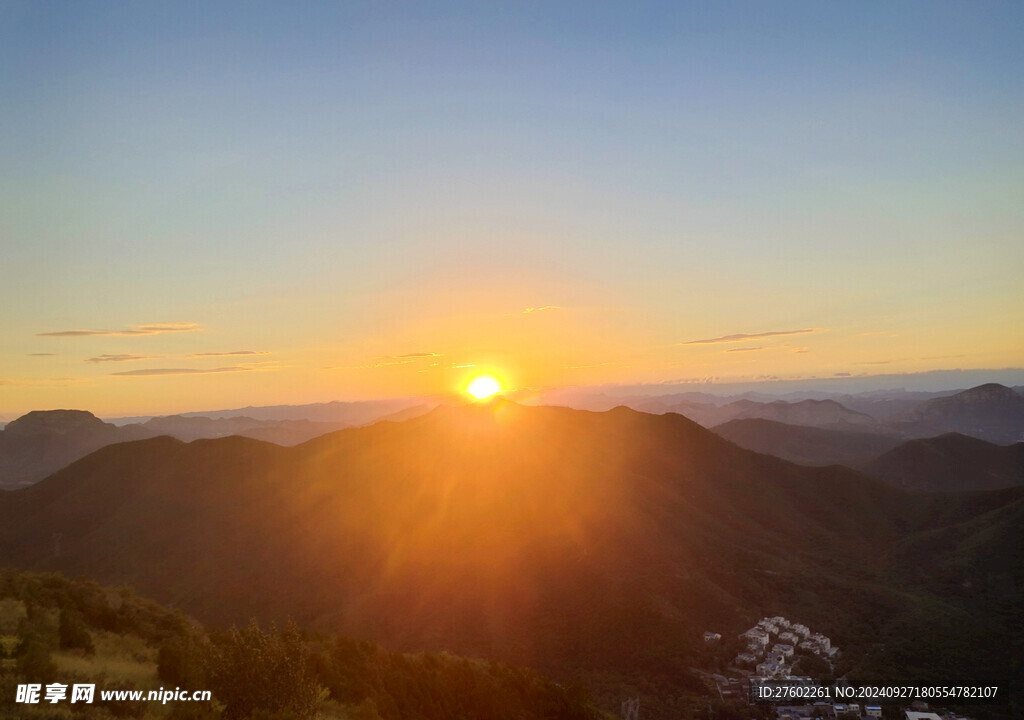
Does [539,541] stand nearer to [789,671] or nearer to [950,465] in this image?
[789,671]

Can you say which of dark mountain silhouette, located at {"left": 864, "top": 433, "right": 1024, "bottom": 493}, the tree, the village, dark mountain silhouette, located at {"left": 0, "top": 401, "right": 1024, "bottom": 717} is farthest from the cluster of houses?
dark mountain silhouette, located at {"left": 864, "top": 433, "right": 1024, "bottom": 493}

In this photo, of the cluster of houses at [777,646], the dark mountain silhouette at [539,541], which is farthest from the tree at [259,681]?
the cluster of houses at [777,646]

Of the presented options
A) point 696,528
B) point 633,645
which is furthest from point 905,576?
point 633,645

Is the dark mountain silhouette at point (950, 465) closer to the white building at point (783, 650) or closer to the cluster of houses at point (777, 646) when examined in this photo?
the cluster of houses at point (777, 646)

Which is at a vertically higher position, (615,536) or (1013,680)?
(615,536)

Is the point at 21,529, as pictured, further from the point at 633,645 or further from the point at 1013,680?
the point at 1013,680
